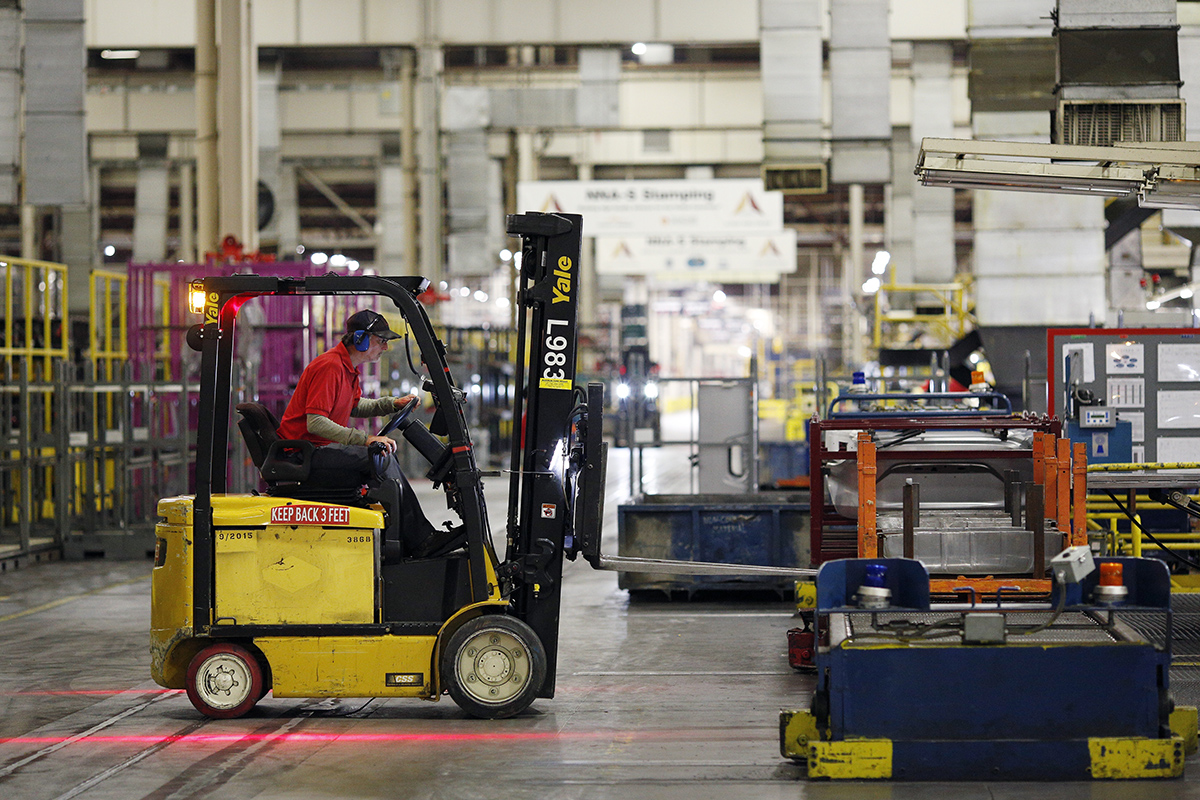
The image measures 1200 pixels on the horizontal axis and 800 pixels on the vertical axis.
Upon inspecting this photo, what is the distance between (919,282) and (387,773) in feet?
73.1

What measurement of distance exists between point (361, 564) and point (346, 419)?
2.59ft

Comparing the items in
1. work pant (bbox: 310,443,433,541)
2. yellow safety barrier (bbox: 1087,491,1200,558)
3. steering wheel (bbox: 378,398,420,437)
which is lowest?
yellow safety barrier (bbox: 1087,491,1200,558)

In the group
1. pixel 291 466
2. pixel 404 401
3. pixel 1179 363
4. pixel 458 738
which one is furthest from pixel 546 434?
pixel 1179 363

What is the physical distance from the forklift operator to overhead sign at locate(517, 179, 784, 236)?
18.6 meters

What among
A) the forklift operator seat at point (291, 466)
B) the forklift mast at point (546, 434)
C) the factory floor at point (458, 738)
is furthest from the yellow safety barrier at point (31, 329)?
the forklift mast at point (546, 434)

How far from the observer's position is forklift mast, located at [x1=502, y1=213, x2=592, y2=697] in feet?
22.8

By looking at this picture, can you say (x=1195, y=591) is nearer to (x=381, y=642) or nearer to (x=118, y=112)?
(x=381, y=642)

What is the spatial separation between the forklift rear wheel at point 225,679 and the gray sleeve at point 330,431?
3.98 feet

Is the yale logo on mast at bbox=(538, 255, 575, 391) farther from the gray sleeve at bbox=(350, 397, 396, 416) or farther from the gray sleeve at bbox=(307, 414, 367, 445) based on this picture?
the gray sleeve at bbox=(307, 414, 367, 445)

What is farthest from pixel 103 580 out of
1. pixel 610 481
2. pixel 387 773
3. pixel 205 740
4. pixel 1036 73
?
pixel 610 481

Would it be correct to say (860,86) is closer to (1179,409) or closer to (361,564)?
(1179,409)

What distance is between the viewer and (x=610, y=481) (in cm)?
2661

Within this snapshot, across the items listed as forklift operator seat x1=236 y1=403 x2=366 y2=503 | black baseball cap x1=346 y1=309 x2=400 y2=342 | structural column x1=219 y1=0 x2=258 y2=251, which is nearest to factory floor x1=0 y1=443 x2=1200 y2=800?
forklift operator seat x1=236 y1=403 x2=366 y2=503

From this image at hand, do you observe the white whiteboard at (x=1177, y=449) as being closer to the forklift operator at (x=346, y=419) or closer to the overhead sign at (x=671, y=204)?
the forklift operator at (x=346, y=419)
